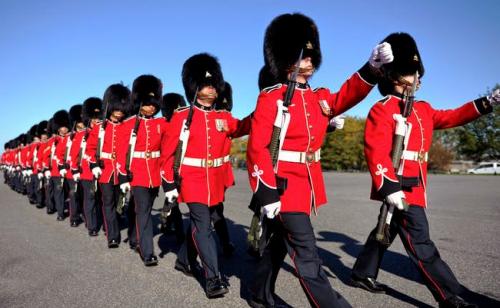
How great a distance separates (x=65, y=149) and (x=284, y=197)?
314 inches

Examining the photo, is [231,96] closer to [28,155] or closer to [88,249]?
[88,249]

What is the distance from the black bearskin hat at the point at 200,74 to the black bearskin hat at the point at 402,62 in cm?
206

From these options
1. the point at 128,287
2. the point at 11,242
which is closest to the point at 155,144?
the point at 128,287

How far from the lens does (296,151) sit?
3486 millimetres

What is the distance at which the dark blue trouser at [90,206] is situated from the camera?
7.84 m

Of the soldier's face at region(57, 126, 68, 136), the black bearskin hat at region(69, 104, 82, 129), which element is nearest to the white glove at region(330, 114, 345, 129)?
the black bearskin hat at region(69, 104, 82, 129)

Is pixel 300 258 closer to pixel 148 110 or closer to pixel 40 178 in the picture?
pixel 148 110

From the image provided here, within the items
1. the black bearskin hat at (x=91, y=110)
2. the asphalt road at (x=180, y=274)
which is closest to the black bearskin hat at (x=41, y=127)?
the black bearskin hat at (x=91, y=110)

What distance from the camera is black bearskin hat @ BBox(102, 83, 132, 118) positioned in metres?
7.84

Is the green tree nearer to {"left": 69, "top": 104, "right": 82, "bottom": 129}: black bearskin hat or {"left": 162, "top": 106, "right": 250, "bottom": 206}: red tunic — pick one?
{"left": 69, "top": 104, "right": 82, "bottom": 129}: black bearskin hat

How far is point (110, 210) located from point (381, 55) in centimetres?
511

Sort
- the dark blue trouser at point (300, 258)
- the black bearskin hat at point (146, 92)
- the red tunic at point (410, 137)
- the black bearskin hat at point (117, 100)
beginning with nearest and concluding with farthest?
the dark blue trouser at point (300, 258) → the red tunic at point (410, 137) → the black bearskin hat at point (146, 92) → the black bearskin hat at point (117, 100)

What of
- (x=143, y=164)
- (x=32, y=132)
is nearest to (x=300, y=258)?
(x=143, y=164)

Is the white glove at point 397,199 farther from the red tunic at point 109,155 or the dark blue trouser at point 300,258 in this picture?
the red tunic at point 109,155
